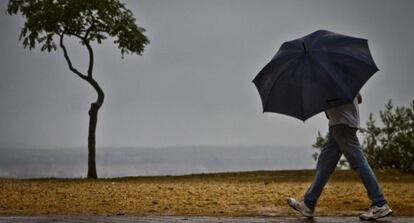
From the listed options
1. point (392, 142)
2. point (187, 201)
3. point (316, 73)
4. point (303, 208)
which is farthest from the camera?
point (392, 142)

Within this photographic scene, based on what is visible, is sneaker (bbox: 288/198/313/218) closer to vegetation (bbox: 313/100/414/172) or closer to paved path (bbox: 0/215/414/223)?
paved path (bbox: 0/215/414/223)

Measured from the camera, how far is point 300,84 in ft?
23.2

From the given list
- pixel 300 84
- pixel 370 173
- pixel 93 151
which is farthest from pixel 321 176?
pixel 93 151

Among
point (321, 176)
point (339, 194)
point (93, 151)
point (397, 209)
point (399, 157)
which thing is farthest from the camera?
point (93, 151)

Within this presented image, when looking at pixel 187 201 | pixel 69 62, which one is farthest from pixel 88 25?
pixel 187 201

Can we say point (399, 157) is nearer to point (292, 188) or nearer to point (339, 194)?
point (292, 188)

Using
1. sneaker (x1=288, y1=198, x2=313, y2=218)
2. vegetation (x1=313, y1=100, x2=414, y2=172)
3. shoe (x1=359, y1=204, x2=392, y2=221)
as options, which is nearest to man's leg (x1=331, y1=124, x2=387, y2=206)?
shoe (x1=359, y1=204, x2=392, y2=221)

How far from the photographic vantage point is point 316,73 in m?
7.02

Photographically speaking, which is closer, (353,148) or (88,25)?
(353,148)

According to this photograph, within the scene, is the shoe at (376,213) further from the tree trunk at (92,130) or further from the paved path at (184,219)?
the tree trunk at (92,130)

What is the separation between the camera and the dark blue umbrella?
694 centimetres

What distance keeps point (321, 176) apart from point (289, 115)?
924mm

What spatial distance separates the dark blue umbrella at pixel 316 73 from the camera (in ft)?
22.8

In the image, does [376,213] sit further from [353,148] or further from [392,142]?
[392,142]
